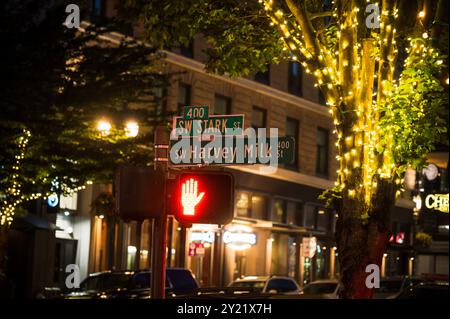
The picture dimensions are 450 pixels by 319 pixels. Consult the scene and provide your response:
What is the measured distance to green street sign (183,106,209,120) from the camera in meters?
10.1

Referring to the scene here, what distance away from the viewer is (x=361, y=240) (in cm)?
1363

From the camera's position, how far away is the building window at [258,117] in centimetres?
4000

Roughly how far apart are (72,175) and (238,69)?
473 centimetres

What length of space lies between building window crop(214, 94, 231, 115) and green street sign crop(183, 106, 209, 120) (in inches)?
1067

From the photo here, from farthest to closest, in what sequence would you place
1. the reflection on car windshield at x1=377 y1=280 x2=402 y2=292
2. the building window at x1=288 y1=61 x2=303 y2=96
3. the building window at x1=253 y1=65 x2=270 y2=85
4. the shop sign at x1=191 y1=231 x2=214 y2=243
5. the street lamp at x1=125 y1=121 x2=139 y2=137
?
the building window at x1=288 y1=61 x2=303 y2=96
the building window at x1=253 y1=65 x2=270 y2=85
the shop sign at x1=191 y1=231 x2=214 y2=243
the reflection on car windshield at x1=377 y1=280 x2=402 y2=292
the street lamp at x1=125 y1=121 x2=139 y2=137

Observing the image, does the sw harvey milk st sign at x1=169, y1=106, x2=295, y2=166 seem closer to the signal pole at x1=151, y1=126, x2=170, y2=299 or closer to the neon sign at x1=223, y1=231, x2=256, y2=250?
the signal pole at x1=151, y1=126, x2=170, y2=299

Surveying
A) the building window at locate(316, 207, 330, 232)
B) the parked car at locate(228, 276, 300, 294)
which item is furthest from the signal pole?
the building window at locate(316, 207, 330, 232)

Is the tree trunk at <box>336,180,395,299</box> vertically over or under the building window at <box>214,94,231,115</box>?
under

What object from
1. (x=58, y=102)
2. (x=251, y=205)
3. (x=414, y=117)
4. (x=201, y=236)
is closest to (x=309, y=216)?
(x=251, y=205)

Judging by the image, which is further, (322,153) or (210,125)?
(322,153)

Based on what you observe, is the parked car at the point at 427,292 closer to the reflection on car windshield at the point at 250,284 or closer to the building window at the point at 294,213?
the reflection on car windshield at the point at 250,284

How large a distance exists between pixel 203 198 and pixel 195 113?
1.48 meters

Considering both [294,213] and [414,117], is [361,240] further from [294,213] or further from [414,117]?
[294,213]

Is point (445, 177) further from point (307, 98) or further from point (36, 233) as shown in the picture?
point (36, 233)
